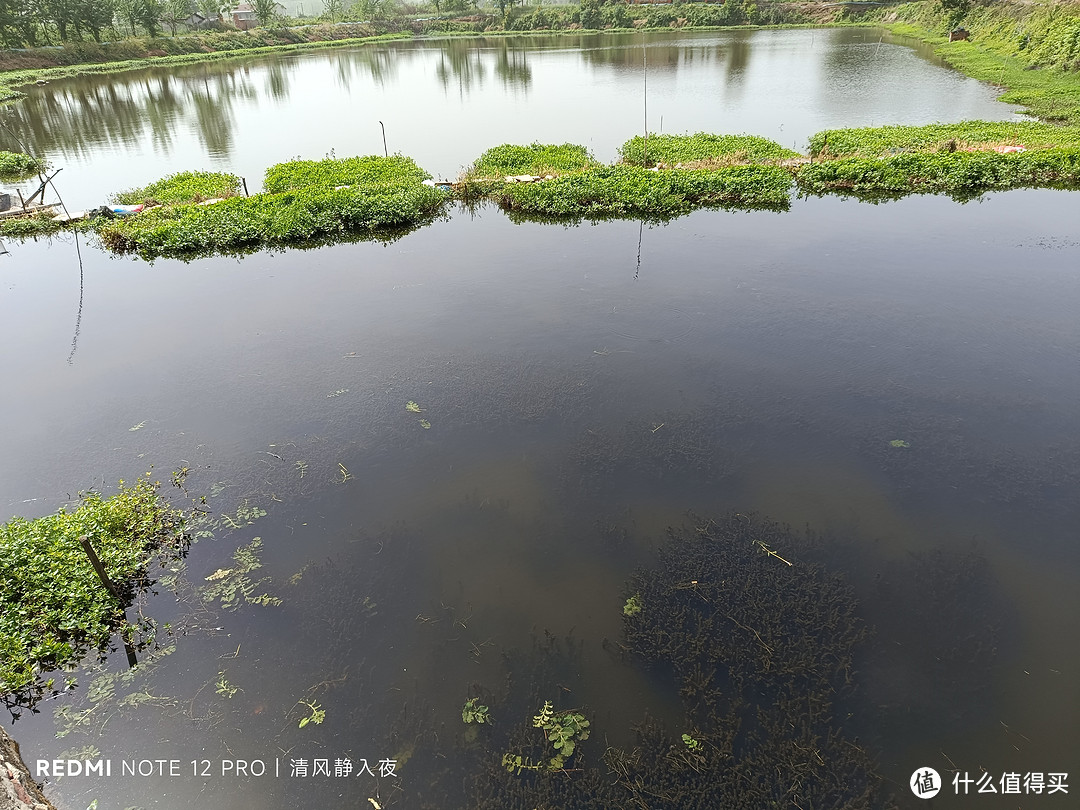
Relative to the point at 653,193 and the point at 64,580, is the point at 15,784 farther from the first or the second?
the point at 653,193

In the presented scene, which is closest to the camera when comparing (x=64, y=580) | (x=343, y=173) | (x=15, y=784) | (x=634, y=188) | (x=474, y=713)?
(x=15, y=784)

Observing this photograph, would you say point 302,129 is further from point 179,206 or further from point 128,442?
point 128,442

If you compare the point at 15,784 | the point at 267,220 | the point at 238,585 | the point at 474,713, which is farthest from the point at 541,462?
the point at 267,220

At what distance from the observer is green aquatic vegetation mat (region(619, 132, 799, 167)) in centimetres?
2280

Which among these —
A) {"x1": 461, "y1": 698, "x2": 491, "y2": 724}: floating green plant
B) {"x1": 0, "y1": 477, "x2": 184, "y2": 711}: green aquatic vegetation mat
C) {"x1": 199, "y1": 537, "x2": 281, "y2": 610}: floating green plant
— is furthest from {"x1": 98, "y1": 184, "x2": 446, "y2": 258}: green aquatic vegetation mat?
{"x1": 461, "y1": 698, "x2": 491, "y2": 724}: floating green plant

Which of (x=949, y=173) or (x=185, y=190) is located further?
(x=185, y=190)

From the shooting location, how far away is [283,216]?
62.1 ft

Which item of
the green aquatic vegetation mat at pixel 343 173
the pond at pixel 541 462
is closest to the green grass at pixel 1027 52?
the pond at pixel 541 462

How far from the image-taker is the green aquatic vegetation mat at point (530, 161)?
74.8 feet

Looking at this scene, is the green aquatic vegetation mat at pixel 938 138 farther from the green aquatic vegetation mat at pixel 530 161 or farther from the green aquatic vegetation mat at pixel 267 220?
the green aquatic vegetation mat at pixel 267 220

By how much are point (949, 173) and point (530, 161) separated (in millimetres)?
15238

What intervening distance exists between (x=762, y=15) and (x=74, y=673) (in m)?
97.6

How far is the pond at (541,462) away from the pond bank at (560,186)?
1280mm

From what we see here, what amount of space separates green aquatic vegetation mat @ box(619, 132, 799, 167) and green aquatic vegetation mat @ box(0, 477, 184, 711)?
2123 centimetres
